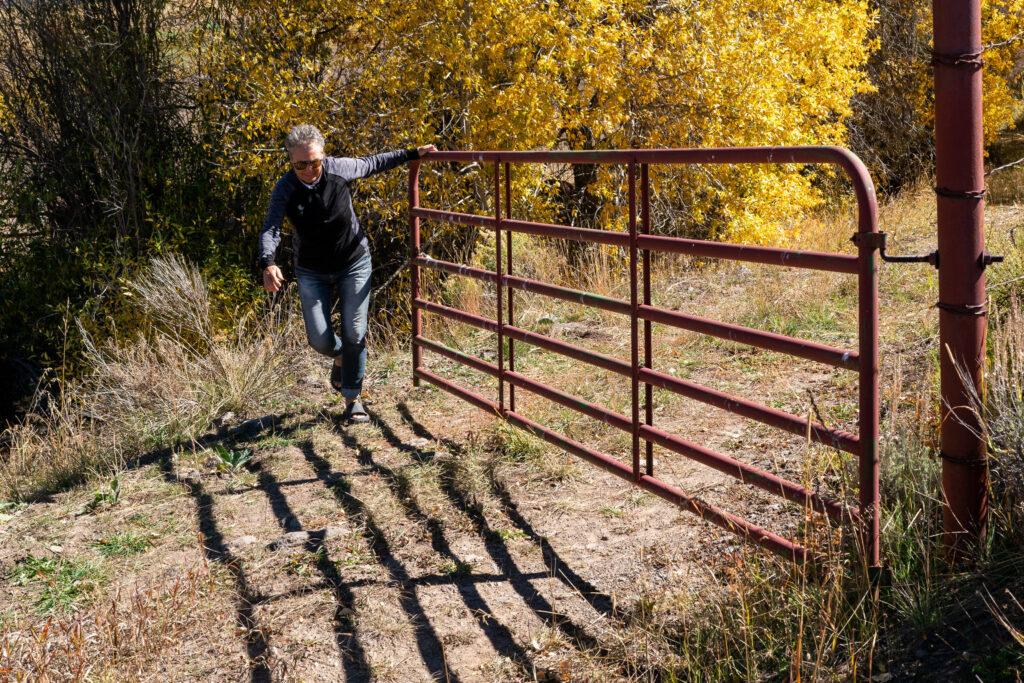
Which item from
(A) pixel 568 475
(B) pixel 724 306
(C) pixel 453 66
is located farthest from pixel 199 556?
(C) pixel 453 66

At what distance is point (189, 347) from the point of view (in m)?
9.25

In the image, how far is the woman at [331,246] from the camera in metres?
7.00

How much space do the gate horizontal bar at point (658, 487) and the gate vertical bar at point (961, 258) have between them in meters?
0.56

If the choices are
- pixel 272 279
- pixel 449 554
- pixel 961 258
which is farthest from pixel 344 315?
pixel 961 258

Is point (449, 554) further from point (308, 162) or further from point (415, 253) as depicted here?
point (415, 253)

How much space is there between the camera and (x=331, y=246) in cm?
717

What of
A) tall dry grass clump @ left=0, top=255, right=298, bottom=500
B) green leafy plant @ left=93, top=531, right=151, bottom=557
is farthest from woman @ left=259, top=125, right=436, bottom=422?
green leafy plant @ left=93, top=531, right=151, bottom=557

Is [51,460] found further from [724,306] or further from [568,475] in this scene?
[724,306]

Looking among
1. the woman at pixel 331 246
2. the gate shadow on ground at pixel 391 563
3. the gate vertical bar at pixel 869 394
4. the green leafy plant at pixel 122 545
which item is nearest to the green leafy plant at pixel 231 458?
the gate shadow on ground at pixel 391 563

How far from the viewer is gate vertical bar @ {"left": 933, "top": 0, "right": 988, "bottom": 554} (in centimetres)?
360

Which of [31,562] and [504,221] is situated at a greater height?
[504,221]

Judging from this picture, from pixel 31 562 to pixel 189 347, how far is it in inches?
155

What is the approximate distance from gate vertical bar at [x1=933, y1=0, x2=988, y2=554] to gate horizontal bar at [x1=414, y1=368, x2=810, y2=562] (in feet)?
1.84

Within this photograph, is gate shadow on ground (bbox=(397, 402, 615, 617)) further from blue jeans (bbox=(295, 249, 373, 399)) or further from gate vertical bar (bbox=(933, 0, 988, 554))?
gate vertical bar (bbox=(933, 0, 988, 554))
